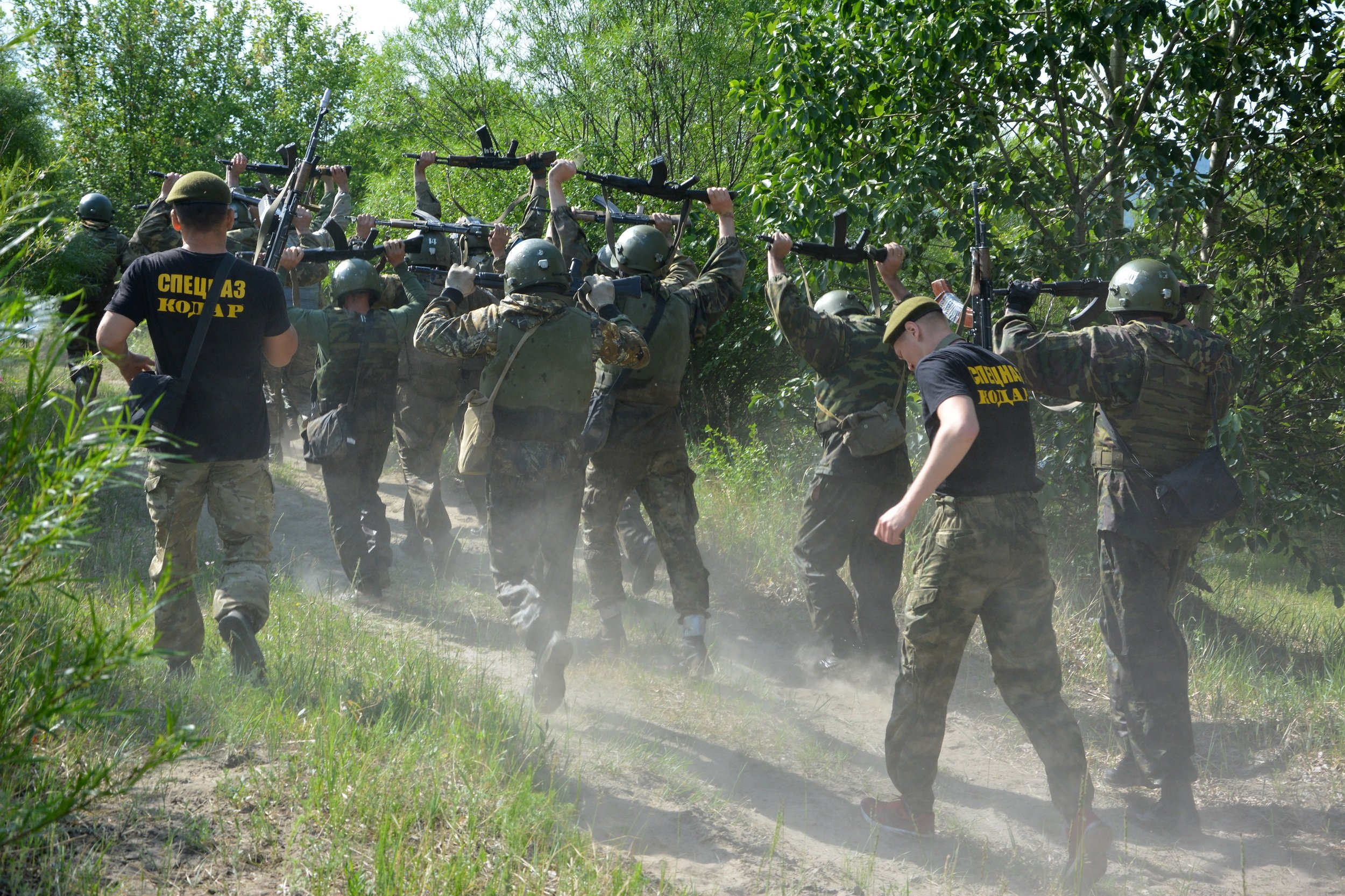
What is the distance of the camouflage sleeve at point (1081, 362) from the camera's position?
4715 mm

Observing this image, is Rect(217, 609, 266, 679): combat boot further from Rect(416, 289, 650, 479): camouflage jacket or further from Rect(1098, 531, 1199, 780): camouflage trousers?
Rect(1098, 531, 1199, 780): camouflage trousers

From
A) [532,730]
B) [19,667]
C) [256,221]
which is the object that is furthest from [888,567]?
[256,221]

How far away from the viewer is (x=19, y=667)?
10.9 ft

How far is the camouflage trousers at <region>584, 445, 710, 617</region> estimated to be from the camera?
581 centimetres

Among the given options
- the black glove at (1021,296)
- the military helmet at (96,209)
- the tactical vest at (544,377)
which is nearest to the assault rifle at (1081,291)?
the black glove at (1021,296)

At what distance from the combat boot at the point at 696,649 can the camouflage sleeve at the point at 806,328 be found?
1.59 metres

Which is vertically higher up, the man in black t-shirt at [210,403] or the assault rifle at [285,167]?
the assault rifle at [285,167]

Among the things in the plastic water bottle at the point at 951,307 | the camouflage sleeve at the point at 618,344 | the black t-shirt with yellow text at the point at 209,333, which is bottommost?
the black t-shirt with yellow text at the point at 209,333

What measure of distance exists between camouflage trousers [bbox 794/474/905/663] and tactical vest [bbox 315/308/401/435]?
9.53 ft

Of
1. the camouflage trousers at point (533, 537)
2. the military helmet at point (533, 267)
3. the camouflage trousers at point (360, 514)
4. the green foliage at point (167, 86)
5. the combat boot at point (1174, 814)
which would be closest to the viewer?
the combat boot at point (1174, 814)

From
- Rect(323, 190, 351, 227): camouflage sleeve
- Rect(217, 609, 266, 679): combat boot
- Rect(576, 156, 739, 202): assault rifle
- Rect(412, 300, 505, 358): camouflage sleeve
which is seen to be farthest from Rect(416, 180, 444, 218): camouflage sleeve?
Rect(217, 609, 266, 679): combat boot

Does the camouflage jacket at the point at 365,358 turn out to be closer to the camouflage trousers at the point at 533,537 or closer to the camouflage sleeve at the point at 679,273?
the camouflage sleeve at the point at 679,273

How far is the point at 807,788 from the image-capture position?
4480 mm

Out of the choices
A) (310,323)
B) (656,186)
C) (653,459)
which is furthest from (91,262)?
(653,459)
